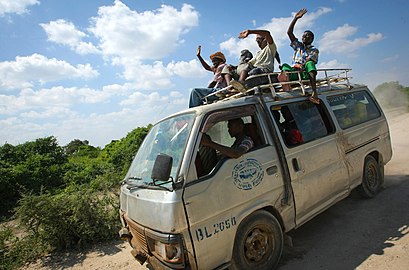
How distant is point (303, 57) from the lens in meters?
5.00

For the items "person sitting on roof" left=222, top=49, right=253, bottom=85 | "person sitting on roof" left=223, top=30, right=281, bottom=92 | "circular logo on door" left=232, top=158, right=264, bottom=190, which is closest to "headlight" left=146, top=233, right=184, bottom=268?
"circular logo on door" left=232, top=158, right=264, bottom=190

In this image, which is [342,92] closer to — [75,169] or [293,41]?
[293,41]

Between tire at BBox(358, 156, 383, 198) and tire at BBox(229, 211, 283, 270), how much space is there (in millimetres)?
2501

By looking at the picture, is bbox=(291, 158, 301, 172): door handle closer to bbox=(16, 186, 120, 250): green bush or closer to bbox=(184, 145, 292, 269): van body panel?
bbox=(184, 145, 292, 269): van body panel

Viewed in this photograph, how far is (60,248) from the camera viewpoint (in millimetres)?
Answer: 5043

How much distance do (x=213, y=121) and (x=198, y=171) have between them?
61cm

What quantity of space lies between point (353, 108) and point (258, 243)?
10.5ft

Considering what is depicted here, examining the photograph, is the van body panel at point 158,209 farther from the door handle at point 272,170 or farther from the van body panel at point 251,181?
the door handle at point 272,170

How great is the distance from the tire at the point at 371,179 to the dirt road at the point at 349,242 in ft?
0.46

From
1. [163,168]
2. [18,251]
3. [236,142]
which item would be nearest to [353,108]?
[236,142]

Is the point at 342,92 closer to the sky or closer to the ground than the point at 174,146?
closer to the sky

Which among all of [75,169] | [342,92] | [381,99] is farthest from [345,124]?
[381,99]

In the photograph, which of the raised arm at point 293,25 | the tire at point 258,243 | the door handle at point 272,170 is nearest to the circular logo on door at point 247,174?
the door handle at point 272,170

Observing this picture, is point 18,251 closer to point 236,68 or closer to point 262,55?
point 236,68
